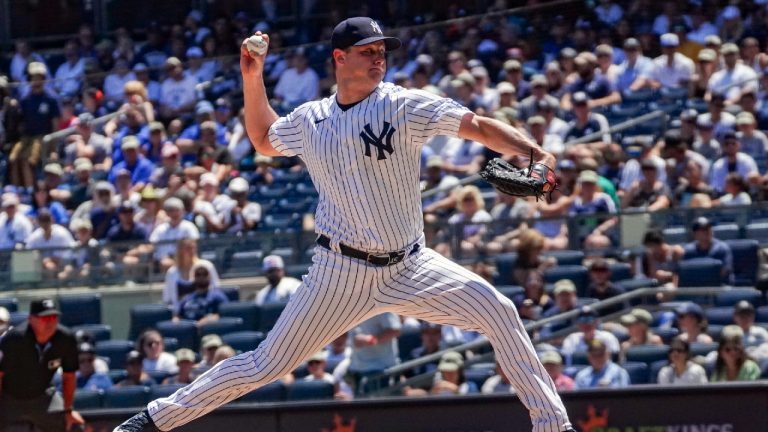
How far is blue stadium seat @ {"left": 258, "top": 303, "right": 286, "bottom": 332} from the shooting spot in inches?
425

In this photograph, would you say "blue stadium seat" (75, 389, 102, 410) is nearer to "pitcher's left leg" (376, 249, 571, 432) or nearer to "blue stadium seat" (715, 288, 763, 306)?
"blue stadium seat" (715, 288, 763, 306)

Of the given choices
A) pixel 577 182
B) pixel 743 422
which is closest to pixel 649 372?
pixel 743 422

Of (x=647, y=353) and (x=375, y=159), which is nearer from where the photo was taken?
(x=375, y=159)

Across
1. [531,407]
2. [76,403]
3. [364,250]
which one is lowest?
[76,403]

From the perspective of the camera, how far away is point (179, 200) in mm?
12312

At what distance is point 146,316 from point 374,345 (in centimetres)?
230

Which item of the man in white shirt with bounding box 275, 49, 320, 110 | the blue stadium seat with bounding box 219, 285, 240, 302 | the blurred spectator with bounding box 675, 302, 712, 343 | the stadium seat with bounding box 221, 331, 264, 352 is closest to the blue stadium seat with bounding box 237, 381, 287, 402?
the stadium seat with bounding box 221, 331, 264, 352

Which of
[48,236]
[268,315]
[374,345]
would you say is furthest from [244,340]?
[48,236]

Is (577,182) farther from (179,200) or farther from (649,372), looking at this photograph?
(179,200)

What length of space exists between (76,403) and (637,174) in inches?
178

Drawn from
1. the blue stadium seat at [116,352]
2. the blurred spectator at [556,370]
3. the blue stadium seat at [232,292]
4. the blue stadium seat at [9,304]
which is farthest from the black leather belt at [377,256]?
the blue stadium seat at [9,304]

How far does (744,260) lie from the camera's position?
32.7ft

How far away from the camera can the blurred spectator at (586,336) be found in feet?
31.4

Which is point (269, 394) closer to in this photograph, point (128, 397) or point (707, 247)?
point (128, 397)
